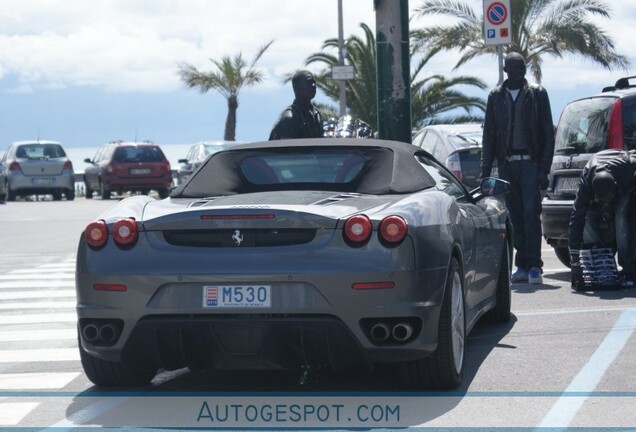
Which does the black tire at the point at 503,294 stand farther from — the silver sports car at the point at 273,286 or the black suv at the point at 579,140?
the black suv at the point at 579,140

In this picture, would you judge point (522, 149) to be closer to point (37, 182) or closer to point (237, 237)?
point (237, 237)

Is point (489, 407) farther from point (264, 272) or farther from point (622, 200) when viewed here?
point (622, 200)

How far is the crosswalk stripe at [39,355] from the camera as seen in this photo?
27.0 ft

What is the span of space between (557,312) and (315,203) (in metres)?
3.61

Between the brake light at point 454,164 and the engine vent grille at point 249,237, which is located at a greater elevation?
the engine vent grille at point 249,237

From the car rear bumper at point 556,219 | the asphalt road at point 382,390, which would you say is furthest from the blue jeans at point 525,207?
the asphalt road at point 382,390

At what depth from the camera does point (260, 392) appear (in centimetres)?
679

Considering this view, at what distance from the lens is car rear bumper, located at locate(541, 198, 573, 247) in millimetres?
11797

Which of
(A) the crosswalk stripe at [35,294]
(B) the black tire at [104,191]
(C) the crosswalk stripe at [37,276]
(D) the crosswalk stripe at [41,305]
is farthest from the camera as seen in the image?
(B) the black tire at [104,191]

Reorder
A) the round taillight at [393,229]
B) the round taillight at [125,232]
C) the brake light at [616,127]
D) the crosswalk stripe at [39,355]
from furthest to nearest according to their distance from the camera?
the brake light at [616,127] < the crosswalk stripe at [39,355] < the round taillight at [125,232] < the round taillight at [393,229]

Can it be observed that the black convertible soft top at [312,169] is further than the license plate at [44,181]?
No

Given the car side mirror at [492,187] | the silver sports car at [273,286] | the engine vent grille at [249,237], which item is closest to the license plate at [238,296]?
the silver sports car at [273,286]

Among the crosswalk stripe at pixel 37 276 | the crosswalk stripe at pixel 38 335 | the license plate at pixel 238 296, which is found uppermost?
the license plate at pixel 238 296

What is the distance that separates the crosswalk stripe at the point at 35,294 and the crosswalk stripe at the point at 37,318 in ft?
4.47
